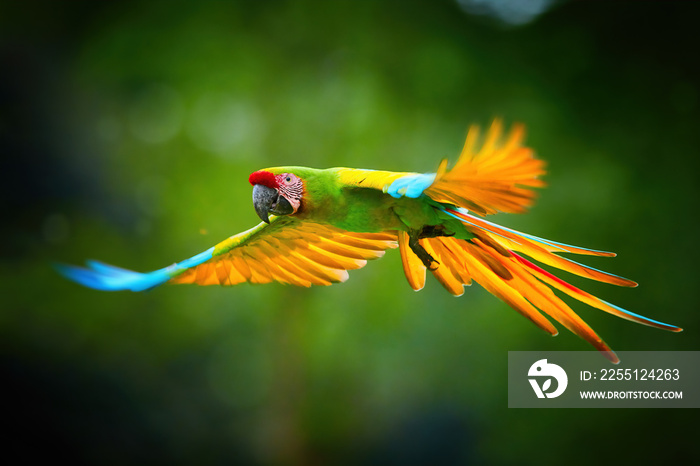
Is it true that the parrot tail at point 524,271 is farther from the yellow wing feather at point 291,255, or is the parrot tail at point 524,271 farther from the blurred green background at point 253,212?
the blurred green background at point 253,212

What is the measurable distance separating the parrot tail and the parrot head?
0.24 m

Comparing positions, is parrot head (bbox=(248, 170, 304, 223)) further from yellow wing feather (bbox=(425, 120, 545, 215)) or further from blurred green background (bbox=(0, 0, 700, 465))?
blurred green background (bbox=(0, 0, 700, 465))

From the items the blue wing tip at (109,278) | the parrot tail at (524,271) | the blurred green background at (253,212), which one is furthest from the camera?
the blurred green background at (253,212)

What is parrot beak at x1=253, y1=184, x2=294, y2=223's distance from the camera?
3.11ft

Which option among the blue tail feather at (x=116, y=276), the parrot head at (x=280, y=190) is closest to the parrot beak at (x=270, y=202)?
the parrot head at (x=280, y=190)

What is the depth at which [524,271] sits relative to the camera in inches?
36.6

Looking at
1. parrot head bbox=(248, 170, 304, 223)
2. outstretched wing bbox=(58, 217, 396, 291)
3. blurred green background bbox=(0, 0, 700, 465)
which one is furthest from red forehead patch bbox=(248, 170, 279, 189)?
blurred green background bbox=(0, 0, 700, 465)

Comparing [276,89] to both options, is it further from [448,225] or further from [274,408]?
[448,225]

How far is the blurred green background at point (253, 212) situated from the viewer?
94.1 inches

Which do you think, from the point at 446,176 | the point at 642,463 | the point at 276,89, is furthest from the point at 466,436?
the point at 446,176

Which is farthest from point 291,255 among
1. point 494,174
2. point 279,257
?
point 494,174

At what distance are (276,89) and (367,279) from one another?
916mm

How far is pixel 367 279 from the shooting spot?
246cm

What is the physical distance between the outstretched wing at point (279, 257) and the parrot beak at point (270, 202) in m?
0.11
